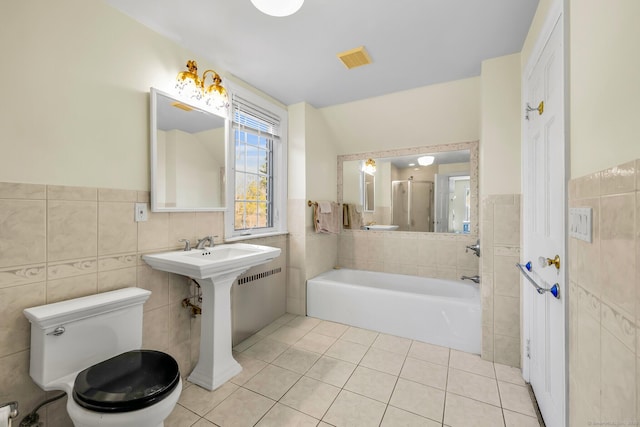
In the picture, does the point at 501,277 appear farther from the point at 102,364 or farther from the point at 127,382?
the point at 102,364

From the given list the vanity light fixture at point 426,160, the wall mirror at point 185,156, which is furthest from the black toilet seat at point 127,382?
the vanity light fixture at point 426,160

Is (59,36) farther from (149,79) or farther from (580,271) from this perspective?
(580,271)

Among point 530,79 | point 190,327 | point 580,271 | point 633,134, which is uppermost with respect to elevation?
point 530,79

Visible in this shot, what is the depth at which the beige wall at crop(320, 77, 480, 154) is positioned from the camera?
2539 millimetres

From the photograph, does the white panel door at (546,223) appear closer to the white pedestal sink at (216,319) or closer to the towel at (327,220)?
the white pedestal sink at (216,319)

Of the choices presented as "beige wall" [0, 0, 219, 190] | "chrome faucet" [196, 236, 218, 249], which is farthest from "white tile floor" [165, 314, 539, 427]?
"beige wall" [0, 0, 219, 190]

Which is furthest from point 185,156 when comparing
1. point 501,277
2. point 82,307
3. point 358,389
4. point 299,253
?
point 501,277

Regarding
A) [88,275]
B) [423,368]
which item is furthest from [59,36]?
[423,368]

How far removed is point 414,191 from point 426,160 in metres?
0.39

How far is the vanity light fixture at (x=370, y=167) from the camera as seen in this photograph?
341 centimetres

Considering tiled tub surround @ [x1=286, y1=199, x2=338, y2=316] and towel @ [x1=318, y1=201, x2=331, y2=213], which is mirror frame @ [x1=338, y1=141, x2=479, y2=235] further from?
tiled tub surround @ [x1=286, y1=199, x2=338, y2=316]

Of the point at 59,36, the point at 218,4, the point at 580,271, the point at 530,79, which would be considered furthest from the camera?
the point at 530,79

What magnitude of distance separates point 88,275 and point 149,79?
123 cm

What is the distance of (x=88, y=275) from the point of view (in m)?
1.43
